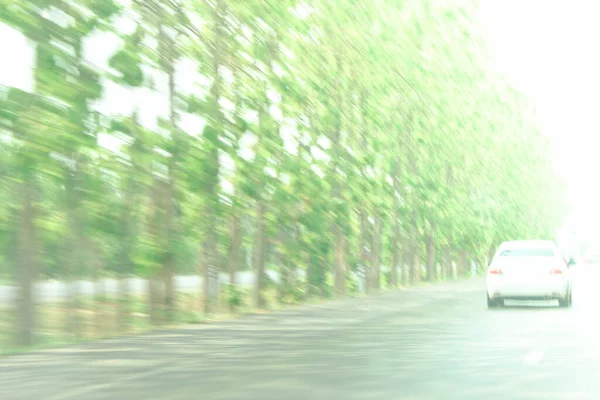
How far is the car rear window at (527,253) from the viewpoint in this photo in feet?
86.2

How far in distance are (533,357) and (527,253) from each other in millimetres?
12776

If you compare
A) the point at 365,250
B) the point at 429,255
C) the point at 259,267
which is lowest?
the point at 259,267

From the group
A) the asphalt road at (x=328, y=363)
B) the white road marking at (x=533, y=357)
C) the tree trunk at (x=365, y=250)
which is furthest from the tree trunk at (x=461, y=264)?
the white road marking at (x=533, y=357)

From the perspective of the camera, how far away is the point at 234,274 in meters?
23.7

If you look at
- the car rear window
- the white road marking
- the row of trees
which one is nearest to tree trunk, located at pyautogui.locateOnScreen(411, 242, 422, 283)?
the row of trees

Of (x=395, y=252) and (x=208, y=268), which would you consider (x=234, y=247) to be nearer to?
(x=208, y=268)

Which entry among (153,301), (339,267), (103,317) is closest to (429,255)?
(339,267)

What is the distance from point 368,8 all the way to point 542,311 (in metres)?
9.39

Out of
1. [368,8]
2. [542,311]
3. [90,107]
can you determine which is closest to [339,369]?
[90,107]

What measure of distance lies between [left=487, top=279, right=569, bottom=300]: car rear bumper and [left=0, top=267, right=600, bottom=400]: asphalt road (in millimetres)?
3910

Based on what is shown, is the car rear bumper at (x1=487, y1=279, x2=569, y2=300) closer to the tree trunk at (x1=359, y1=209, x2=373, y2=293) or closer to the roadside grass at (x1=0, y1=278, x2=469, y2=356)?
the roadside grass at (x1=0, y1=278, x2=469, y2=356)

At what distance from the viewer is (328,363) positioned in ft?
43.8

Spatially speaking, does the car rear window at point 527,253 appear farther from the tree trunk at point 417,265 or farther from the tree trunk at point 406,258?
the tree trunk at point 417,265

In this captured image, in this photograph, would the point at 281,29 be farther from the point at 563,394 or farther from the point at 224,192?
the point at 563,394
